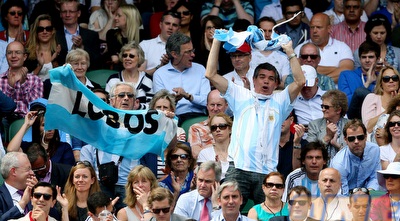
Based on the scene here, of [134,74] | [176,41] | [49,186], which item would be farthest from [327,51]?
[49,186]

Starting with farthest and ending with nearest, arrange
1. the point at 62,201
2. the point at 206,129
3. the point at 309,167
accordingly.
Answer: the point at 206,129
the point at 309,167
the point at 62,201

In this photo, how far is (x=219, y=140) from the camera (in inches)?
625

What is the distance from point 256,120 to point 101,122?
1788mm

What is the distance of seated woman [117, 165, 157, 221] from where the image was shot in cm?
1441

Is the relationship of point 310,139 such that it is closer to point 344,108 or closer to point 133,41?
point 344,108

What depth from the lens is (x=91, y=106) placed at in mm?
15133

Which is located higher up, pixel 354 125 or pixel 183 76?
pixel 183 76

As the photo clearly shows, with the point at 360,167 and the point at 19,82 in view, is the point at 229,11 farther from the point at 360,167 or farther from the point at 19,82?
the point at 360,167

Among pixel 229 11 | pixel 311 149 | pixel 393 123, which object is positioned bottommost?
pixel 311 149

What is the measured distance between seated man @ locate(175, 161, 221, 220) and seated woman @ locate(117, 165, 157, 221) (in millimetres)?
464

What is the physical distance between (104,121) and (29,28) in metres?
4.29

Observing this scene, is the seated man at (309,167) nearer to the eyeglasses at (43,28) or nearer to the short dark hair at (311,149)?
the short dark hair at (311,149)

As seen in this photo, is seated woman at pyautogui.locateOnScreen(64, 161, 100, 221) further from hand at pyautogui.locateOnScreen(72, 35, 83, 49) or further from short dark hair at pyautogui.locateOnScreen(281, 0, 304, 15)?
short dark hair at pyautogui.locateOnScreen(281, 0, 304, 15)

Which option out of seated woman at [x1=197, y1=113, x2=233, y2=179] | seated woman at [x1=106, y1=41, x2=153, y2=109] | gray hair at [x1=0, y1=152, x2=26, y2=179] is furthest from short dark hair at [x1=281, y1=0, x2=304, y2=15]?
gray hair at [x1=0, y1=152, x2=26, y2=179]
